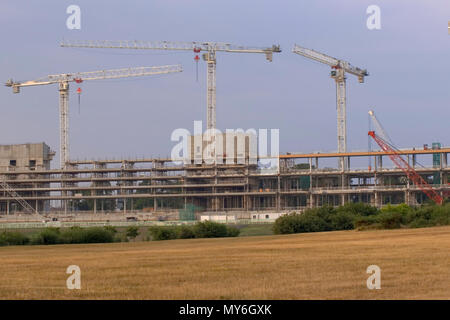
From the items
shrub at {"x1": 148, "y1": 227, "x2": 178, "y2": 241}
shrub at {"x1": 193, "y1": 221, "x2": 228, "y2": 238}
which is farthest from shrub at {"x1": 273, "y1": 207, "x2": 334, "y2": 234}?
shrub at {"x1": 148, "y1": 227, "x2": 178, "y2": 241}

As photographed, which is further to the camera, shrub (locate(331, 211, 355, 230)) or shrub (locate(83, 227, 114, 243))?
shrub (locate(331, 211, 355, 230))

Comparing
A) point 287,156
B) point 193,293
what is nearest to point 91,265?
point 193,293

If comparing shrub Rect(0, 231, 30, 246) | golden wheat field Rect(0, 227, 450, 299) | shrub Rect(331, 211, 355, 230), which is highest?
golden wheat field Rect(0, 227, 450, 299)

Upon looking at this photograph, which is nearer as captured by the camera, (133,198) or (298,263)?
(298,263)

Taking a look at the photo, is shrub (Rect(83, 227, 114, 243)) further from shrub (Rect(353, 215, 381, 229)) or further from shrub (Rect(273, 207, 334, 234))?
shrub (Rect(353, 215, 381, 229))

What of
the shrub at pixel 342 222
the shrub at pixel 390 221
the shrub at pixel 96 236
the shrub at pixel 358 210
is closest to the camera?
the shrub at pixel 390 221

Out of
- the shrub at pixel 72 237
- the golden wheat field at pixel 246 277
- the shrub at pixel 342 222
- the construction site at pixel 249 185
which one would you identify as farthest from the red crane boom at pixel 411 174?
the golden wheat field at pixel 246 277

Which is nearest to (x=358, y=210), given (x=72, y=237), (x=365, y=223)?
(x=365, y=223)

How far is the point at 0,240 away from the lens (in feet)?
268

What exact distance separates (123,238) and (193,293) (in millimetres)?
65215

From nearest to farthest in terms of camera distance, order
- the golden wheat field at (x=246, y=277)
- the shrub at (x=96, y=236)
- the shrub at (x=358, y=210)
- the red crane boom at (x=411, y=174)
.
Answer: the golden wheat field at (x=246, y=277), the shrub at (x=96, y=236), the shrub at (x=358, y=210), the red crane boom at (x=411, y=174)

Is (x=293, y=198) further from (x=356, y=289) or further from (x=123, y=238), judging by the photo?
(x=356, y=289)

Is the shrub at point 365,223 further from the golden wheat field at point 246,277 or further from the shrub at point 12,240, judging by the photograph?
the golden wheat field at point 246,277
